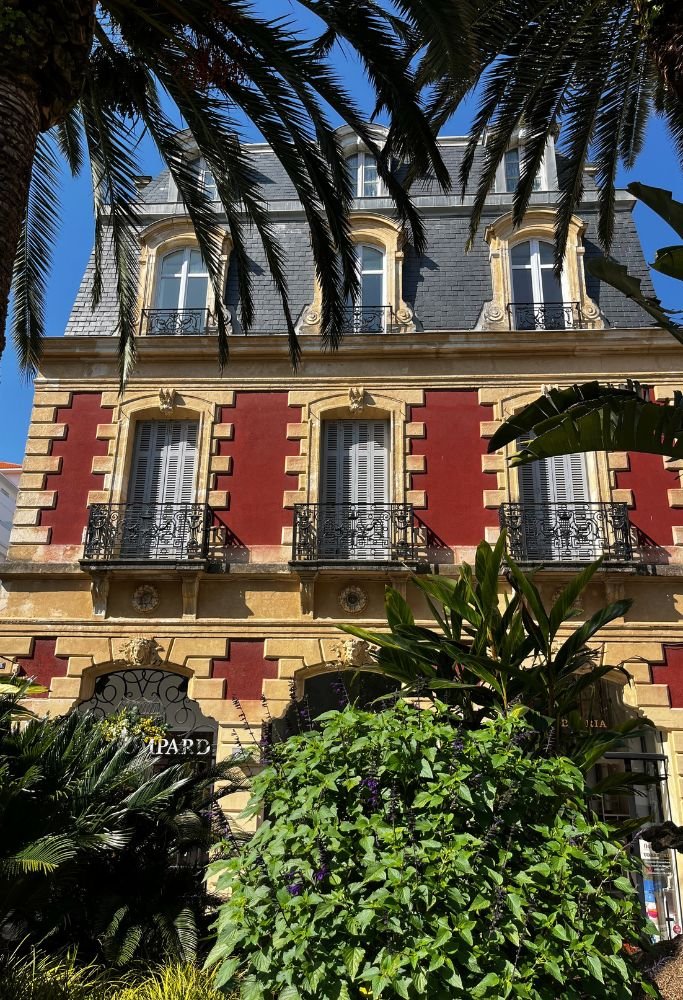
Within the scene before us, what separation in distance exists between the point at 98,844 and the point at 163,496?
8666mm

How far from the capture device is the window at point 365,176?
58.9ft

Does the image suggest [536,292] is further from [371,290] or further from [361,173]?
[361,173]

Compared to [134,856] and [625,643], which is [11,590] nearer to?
[134,856]

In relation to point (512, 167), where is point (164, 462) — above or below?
below

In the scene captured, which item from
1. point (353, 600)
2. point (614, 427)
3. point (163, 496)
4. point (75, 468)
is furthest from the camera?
point (75, 468)

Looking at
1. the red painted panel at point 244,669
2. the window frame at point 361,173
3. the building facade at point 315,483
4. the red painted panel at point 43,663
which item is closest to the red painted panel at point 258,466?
the building facade at point 315,483

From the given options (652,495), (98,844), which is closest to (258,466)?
(652,495)

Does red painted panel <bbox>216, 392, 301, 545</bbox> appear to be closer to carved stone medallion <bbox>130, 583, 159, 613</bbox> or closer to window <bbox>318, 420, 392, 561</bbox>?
window <bbox>318, 420, 392, 561</bbox>

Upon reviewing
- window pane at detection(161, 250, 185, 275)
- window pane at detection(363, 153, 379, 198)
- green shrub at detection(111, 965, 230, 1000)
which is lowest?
green shrub at detection(111, 965, 230, 1000)

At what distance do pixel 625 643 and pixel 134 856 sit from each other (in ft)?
27.9

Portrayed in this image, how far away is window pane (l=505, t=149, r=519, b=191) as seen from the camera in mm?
17875

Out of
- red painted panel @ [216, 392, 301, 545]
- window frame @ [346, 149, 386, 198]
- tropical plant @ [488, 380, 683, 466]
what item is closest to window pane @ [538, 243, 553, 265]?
window frame @ [346, 149, 386, 198]

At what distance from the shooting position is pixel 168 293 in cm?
1697

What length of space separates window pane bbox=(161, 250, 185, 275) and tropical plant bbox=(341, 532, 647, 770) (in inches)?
371
